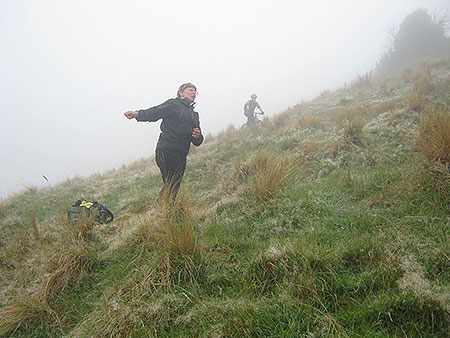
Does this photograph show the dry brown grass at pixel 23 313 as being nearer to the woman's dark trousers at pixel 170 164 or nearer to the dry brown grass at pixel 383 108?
the woman's dark trousers at pixel 170 164

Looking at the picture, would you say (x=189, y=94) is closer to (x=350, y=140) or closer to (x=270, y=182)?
(x=270, y=182)

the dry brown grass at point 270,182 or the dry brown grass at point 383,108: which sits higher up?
the dry brown grass at point 270,182

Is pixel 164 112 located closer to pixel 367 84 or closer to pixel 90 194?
pixel 90 194

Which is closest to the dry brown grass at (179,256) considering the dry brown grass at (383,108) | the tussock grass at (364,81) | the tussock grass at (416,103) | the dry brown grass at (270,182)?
the dry brown grass at (270,182)

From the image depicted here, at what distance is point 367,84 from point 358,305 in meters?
15.2

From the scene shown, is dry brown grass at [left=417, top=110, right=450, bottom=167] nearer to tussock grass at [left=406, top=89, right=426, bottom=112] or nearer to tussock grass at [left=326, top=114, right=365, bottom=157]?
tussock grass at [left=326, top=114, right=365, bottom=157]

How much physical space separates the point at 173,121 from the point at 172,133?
0.68 ft

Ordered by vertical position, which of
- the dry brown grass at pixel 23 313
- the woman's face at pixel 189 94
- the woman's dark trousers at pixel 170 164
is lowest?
the dry brown grass at pixel 23 313

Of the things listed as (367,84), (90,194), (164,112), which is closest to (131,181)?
(90,194)

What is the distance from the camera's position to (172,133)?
3555 mm

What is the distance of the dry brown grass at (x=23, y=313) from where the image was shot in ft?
5.77

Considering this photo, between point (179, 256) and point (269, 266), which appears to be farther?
point (179, 256)


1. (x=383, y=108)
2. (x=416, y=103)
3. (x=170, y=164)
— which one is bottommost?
(x=383, y=108)

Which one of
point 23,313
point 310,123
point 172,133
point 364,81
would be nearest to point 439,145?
point 172,133
